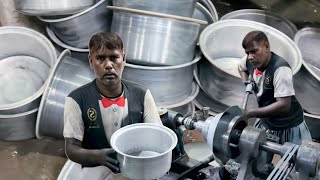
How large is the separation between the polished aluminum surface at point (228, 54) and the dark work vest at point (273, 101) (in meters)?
0.71

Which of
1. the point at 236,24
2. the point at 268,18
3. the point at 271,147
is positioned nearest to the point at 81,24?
the point at 236,24

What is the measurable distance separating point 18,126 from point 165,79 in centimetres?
119

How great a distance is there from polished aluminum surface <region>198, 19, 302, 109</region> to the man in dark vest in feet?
5.27

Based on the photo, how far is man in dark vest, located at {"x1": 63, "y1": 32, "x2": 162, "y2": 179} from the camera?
4.79 ft

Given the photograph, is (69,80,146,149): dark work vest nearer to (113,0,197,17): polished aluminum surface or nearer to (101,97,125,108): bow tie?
(101,97,125,108): bow tie

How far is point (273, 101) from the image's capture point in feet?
7.45

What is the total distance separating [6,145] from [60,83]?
0.72 m

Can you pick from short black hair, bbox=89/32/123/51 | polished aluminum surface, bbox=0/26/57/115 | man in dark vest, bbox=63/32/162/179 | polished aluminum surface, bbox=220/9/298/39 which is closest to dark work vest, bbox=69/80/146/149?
man in dark vest, bbox=63/32/162/179

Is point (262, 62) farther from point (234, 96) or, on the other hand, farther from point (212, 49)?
point (212, 49)

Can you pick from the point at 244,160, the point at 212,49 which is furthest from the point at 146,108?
the point at 212,49

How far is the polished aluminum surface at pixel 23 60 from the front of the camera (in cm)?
313

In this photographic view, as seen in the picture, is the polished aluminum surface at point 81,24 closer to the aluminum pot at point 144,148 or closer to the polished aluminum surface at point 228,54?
the polished aluminum surface at point 228,54

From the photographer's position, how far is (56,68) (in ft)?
9.18

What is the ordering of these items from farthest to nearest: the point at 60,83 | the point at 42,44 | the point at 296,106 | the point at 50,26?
the point at 50,26 → the point at 42,44 → the point at 60,83 → the point at 296,106
